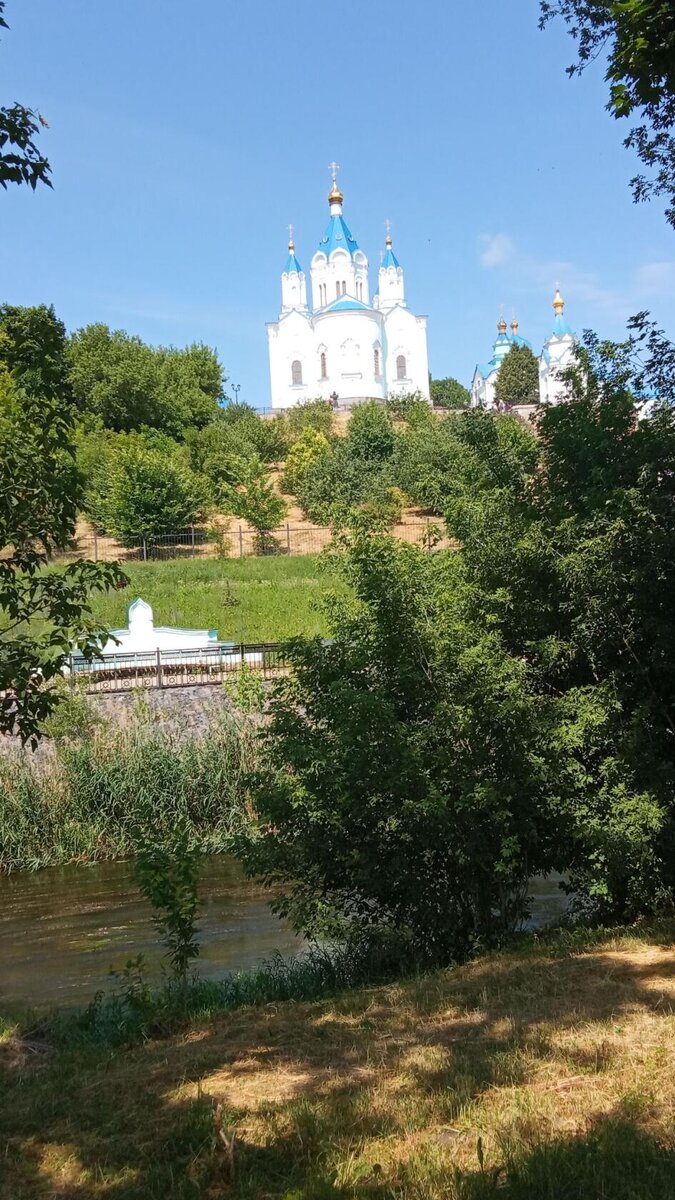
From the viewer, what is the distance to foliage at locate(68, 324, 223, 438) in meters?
56.2

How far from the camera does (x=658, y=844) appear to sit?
764cm

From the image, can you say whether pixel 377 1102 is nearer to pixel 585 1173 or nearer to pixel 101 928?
pixel 585 1173

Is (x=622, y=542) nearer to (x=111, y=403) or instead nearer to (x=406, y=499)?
(x=406, y=499)

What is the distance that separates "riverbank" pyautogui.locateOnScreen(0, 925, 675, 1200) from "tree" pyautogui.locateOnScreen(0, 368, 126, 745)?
72.3 inches

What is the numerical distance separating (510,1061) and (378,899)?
12.8ft

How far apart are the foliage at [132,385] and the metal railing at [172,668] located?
33.4 m

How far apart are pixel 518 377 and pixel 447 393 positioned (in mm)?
20363

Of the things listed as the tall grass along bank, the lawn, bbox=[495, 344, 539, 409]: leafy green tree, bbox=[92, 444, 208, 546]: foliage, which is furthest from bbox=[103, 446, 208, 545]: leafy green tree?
bbox=[495, 344, 539, 409]: leafy green tree

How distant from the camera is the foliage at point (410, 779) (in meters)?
7.79

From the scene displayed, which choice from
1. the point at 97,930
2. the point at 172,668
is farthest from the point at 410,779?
the point at 172,668

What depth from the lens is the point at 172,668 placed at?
21.3 meters

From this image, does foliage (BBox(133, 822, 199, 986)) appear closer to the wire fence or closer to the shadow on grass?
the shadow on grass

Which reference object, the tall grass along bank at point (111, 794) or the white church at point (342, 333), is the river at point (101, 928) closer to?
the tall grass along bank at point (111, 794)

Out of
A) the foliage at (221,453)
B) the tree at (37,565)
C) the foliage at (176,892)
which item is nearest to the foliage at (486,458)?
the foliage at (176,892)
